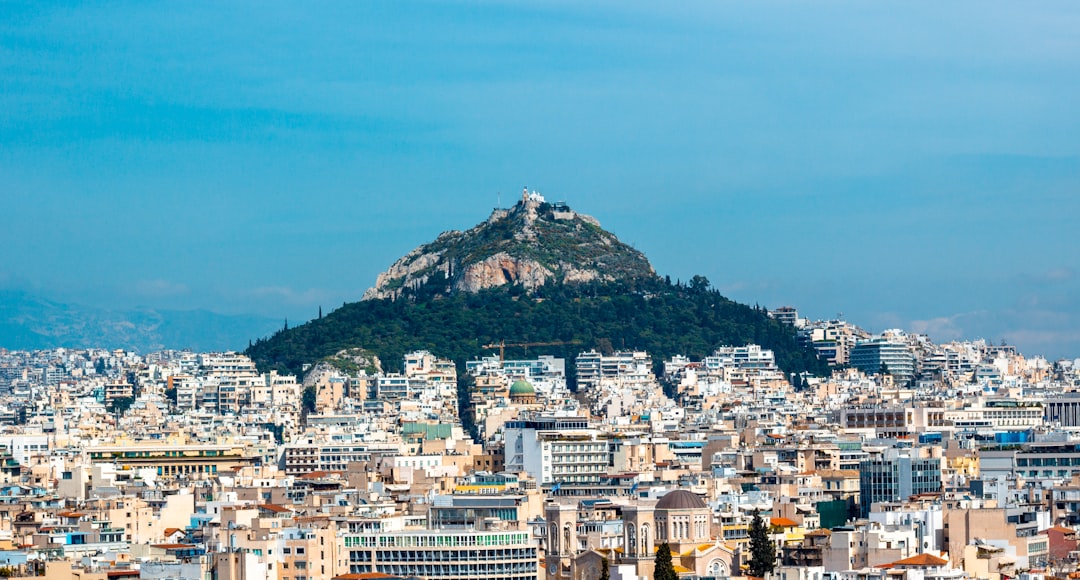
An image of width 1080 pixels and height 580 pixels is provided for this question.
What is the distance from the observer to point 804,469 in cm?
9481

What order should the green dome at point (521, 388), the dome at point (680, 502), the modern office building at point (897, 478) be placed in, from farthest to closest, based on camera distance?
the green dome at point (521, 388), the modern office building at point (897, 478), the dome at point (680, 502)

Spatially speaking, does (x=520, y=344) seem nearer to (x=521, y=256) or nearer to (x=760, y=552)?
(x=521, y=256)

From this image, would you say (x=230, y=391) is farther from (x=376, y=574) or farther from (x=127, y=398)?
(x=376, y=574)

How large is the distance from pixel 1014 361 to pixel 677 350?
2451 centimetres

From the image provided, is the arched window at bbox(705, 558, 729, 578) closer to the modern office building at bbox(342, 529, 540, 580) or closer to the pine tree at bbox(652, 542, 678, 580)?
the pine tree at bbox(652, 542, 678, 580)

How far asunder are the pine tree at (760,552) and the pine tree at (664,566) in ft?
7.25

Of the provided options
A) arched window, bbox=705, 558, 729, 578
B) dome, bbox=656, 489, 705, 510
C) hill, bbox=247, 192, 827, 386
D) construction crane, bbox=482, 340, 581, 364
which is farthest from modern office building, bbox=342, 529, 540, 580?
construction crane, bbox=482, 340, 581, 364

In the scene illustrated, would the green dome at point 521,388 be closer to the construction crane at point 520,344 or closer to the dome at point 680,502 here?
the construction crane at point 520,344

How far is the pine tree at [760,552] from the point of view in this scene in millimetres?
64625

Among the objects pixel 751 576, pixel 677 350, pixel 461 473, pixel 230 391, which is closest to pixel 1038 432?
pixel 461 473

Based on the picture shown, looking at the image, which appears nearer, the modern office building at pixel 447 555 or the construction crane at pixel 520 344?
the modern office building at pixel 447 555

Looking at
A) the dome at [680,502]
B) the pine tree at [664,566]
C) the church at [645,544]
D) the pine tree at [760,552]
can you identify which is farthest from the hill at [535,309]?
the pine tree at [664,566]

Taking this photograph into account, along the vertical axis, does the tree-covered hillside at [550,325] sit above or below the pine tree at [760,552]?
above

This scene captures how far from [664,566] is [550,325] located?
11170cm
